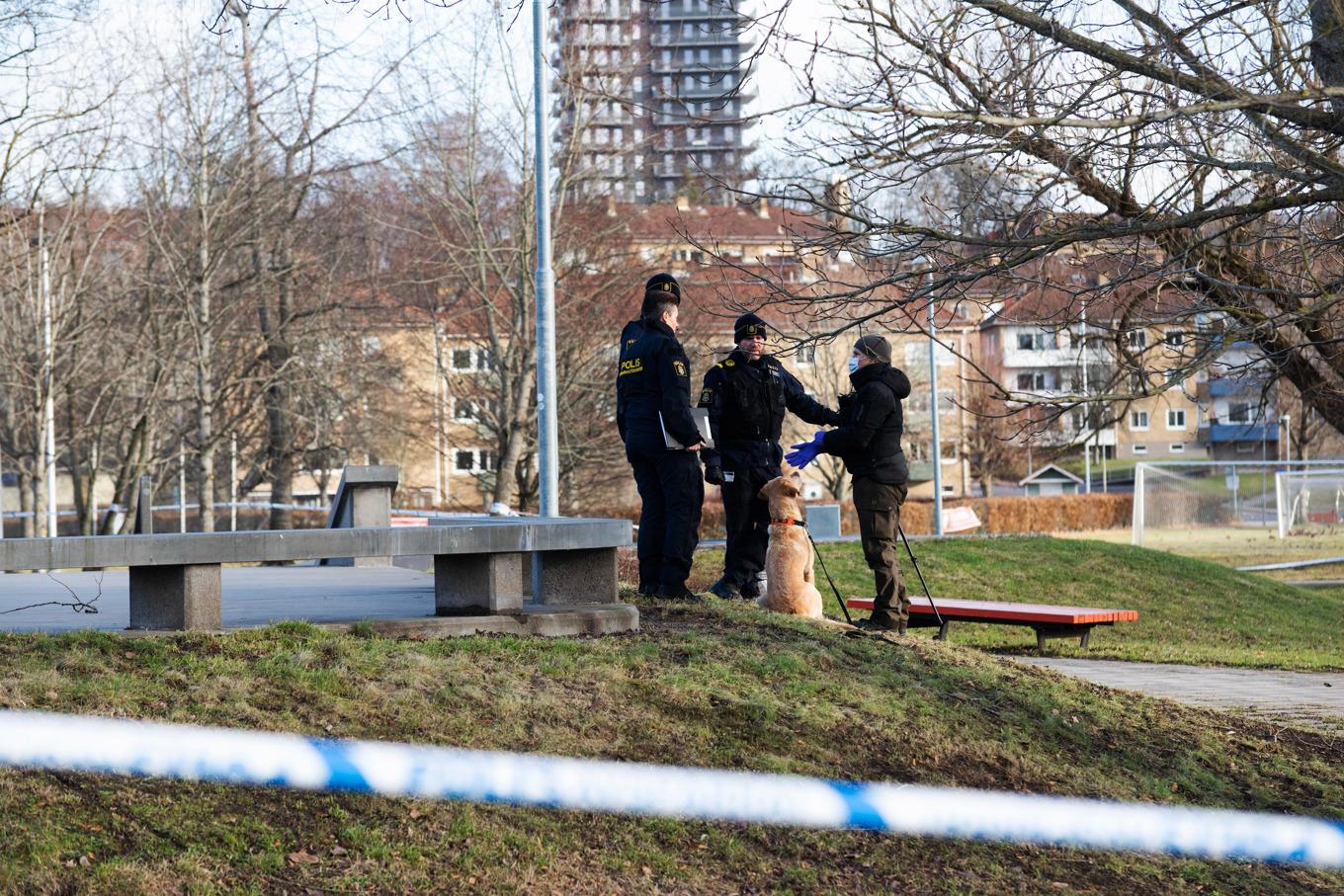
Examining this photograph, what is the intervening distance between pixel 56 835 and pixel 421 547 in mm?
2666

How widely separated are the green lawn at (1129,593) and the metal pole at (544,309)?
3.08 metres

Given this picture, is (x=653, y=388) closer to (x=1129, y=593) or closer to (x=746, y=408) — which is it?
(x=746, y=408)

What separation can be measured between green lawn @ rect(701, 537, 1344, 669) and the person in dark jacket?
4.69 metres

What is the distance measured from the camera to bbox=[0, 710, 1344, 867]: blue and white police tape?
11.2ft

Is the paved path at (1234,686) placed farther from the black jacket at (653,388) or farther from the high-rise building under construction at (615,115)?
the high-rise building under construction at (615,115)

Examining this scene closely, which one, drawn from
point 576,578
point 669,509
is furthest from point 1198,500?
point 576,578

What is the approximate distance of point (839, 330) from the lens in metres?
7.92

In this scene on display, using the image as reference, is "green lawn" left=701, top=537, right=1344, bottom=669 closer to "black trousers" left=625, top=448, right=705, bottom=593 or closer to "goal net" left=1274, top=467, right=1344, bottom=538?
"black trousers" left=625, top=448, right=705, bottom=593

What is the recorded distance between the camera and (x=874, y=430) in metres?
9.04

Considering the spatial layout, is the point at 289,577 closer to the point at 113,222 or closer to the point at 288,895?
the point at 288,895

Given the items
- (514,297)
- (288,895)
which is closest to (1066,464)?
(514,297)

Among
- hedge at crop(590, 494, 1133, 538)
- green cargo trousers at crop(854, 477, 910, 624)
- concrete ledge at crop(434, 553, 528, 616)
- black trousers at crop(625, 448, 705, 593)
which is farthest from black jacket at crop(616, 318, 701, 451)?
hedge at crop(590, 494, 1133, 538)

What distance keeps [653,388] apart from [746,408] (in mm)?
714

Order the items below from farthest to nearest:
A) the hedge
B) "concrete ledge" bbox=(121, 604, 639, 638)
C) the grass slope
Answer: the hedge < "concrete ledge" bbox=(121, 604, 639, 638) < the grass slope
